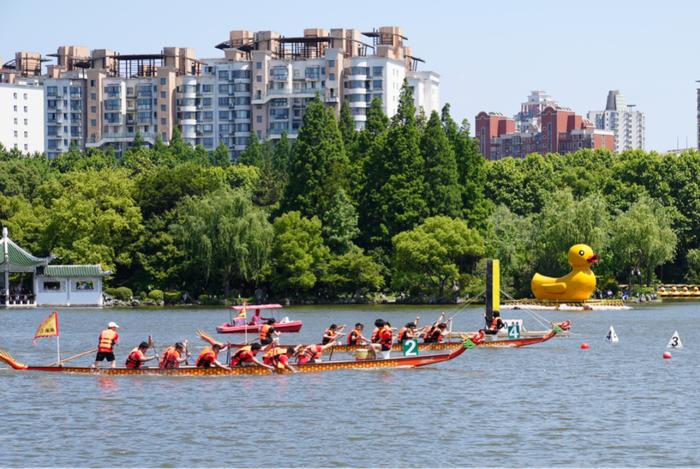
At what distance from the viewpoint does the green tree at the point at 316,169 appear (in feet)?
339

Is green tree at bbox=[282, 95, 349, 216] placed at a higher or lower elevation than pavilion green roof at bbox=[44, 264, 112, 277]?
higher

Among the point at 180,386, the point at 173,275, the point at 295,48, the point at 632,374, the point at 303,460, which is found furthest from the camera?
the point at 295,48

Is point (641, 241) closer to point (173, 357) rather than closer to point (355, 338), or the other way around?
point (355, 338)

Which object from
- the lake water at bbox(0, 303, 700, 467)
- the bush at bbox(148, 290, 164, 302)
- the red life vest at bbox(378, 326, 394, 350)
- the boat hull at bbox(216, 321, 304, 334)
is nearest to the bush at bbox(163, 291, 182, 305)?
the bush at bbox(148, 290, 164, 302)

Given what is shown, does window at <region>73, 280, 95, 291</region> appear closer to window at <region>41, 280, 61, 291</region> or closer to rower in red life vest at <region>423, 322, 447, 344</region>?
window at <region>41, 280, 61, 291</region>

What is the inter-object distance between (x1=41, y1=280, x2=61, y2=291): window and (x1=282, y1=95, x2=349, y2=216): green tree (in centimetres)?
1839

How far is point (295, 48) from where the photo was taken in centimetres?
19688

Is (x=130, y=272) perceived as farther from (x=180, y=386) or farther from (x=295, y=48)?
(x=295, y=48)

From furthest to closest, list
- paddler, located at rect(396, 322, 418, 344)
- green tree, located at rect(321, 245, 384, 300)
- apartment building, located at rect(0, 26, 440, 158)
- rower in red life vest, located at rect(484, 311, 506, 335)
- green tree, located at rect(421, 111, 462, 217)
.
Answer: apartment building, located at rect(0, 26, 440, 158) → green tree, located at rect(421, 111, 462, 217) → green tree, located at rect(321, 245, 384, 300) → rower in red life vest, located at rect(484, 311, 506, 335) → paddler, located at rect(396, 322, 418, 344)

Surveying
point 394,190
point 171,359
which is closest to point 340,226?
point 394,190

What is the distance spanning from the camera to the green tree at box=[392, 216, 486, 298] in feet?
314

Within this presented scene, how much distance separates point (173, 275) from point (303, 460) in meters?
71.2

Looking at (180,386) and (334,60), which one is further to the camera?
(334,60)

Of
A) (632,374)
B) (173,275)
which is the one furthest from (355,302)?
(632,374)
